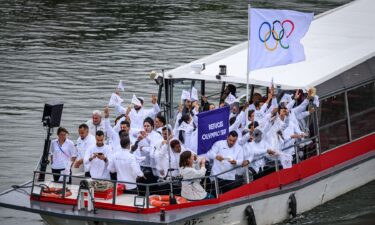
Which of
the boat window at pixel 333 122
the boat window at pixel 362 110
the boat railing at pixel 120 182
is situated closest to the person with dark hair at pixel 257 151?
the boat railing at pixel 120 182

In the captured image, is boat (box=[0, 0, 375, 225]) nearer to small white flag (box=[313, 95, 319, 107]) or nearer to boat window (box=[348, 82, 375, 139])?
boat window (box=[348, 82, 375, 139])

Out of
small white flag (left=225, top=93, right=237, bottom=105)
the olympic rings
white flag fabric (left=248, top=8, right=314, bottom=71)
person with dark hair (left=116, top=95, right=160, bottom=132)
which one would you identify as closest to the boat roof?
small white flag (left=225, top=93, right=237, bottom=105)

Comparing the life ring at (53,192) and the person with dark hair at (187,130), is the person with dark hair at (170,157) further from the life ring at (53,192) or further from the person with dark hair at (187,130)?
the life ring at (53,192)

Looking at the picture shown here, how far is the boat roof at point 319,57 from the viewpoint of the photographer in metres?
22.9

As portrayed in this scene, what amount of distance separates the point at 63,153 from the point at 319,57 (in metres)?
6.62

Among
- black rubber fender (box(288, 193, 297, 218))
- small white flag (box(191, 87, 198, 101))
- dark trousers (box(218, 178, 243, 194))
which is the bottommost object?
black rubber fender (box(288, 193, 297, 218))

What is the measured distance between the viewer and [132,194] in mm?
20297

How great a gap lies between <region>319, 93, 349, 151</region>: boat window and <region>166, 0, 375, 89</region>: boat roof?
584 mm

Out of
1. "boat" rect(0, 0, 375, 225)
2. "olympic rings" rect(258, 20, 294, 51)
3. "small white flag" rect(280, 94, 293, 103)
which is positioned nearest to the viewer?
"boat" rect(0, 0, 375, 225)

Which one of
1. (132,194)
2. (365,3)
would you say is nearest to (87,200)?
(132,194)

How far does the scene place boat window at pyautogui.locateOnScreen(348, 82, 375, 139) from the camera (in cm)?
2400

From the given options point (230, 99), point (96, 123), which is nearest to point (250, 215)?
point (230, 99)

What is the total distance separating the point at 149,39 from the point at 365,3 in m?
13.1

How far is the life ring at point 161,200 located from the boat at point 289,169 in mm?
87
